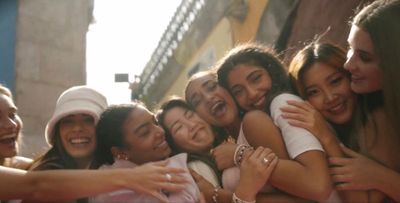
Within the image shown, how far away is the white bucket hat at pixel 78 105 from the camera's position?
91.8 inches

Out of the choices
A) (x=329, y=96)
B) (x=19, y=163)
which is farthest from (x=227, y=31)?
(x=329, y=96)

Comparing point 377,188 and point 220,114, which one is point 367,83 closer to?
point 377,188

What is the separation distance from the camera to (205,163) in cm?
213

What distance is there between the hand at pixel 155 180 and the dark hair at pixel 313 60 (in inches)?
26.0

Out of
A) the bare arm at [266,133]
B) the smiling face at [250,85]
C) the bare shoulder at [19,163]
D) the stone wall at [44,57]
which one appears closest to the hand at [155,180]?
the bare arm at [266,133]

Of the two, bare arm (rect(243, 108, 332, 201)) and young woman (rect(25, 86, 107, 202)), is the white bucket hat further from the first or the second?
bare arm (rect(243, 108, 332, 201))

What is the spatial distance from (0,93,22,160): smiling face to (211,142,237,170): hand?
46.9 inches

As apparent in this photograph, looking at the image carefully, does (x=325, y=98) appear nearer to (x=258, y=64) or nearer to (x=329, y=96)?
(x=329, y=96)

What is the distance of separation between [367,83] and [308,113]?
26cm

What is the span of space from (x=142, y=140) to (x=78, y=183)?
43 cm

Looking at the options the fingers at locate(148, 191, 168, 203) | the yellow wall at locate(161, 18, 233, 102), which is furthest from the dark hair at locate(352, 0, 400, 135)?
the yellow wall at locate(161, 18, 233, 102)

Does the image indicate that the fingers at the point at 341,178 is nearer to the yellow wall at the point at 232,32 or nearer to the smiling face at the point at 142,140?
the smiling face at the point at 142,140

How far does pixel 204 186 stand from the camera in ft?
6.45

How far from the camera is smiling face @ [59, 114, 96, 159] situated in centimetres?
233
